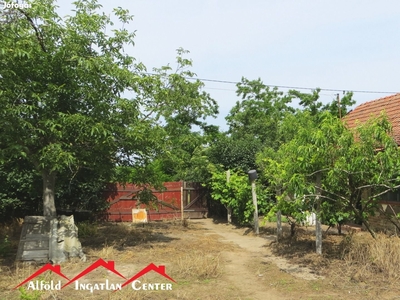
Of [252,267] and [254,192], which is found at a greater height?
[254,192]

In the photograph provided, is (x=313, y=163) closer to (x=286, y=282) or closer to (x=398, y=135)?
(x=286, y=282)

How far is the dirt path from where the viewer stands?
19.8ft

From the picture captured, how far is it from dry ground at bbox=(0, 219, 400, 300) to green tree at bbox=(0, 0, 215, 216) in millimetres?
2082

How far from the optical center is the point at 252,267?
7.50 meters

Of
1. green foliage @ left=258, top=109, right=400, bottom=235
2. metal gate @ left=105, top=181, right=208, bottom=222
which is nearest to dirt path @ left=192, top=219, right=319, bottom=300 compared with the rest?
green foliage @ left=258, top=109, right=400, bottom=235

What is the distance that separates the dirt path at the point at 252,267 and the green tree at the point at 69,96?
3.21 m

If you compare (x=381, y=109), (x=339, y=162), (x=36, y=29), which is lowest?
(x=339, y=162)

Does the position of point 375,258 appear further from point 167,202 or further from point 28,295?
point 167,202

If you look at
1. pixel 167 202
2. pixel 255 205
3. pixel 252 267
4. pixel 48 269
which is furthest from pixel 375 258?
pixel 167 202

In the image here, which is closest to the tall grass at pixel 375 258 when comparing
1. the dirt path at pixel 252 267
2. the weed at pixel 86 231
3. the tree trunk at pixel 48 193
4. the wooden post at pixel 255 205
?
the dirt path at pixel 252 267

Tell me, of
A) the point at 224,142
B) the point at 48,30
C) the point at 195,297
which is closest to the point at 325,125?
the point at 195,297

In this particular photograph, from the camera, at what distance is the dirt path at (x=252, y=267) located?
6031 millimetres

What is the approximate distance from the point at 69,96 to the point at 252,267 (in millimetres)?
5160

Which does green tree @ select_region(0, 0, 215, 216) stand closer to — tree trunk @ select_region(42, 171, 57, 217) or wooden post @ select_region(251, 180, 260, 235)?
tree trunk @ select_region(42, 171, 57, 217)
